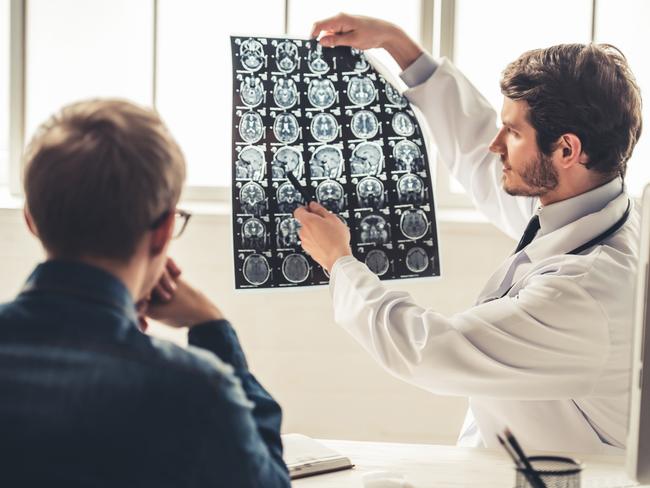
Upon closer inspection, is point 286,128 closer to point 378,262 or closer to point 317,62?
point 317,62

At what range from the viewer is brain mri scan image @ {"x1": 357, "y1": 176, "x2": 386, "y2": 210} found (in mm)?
1871

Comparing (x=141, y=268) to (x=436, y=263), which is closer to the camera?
(x=141, y=268)

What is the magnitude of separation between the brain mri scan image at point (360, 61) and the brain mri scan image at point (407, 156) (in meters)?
0.19

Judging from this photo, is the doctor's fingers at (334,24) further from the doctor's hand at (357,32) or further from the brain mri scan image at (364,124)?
the brain mri scan image at (364,124)

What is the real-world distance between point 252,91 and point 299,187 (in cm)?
24

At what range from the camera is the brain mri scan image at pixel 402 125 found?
192 centimetres

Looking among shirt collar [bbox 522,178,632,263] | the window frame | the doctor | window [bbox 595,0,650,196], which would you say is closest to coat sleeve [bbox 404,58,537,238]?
the doctor

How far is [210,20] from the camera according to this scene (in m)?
2.91

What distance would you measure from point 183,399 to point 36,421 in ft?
0.45

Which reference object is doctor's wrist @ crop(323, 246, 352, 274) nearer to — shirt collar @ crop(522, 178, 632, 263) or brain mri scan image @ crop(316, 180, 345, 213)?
brain mri scan image @ crop(316, 180, 345, 213)

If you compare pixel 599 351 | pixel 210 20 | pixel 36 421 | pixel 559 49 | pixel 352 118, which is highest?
pixel 210 20

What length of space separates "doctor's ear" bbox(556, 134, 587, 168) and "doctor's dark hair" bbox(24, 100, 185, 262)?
3.71 feet

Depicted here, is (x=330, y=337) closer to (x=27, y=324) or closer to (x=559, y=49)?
(x=559, y=49)

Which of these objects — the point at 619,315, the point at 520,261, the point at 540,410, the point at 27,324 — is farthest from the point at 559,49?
the point at 27,324
